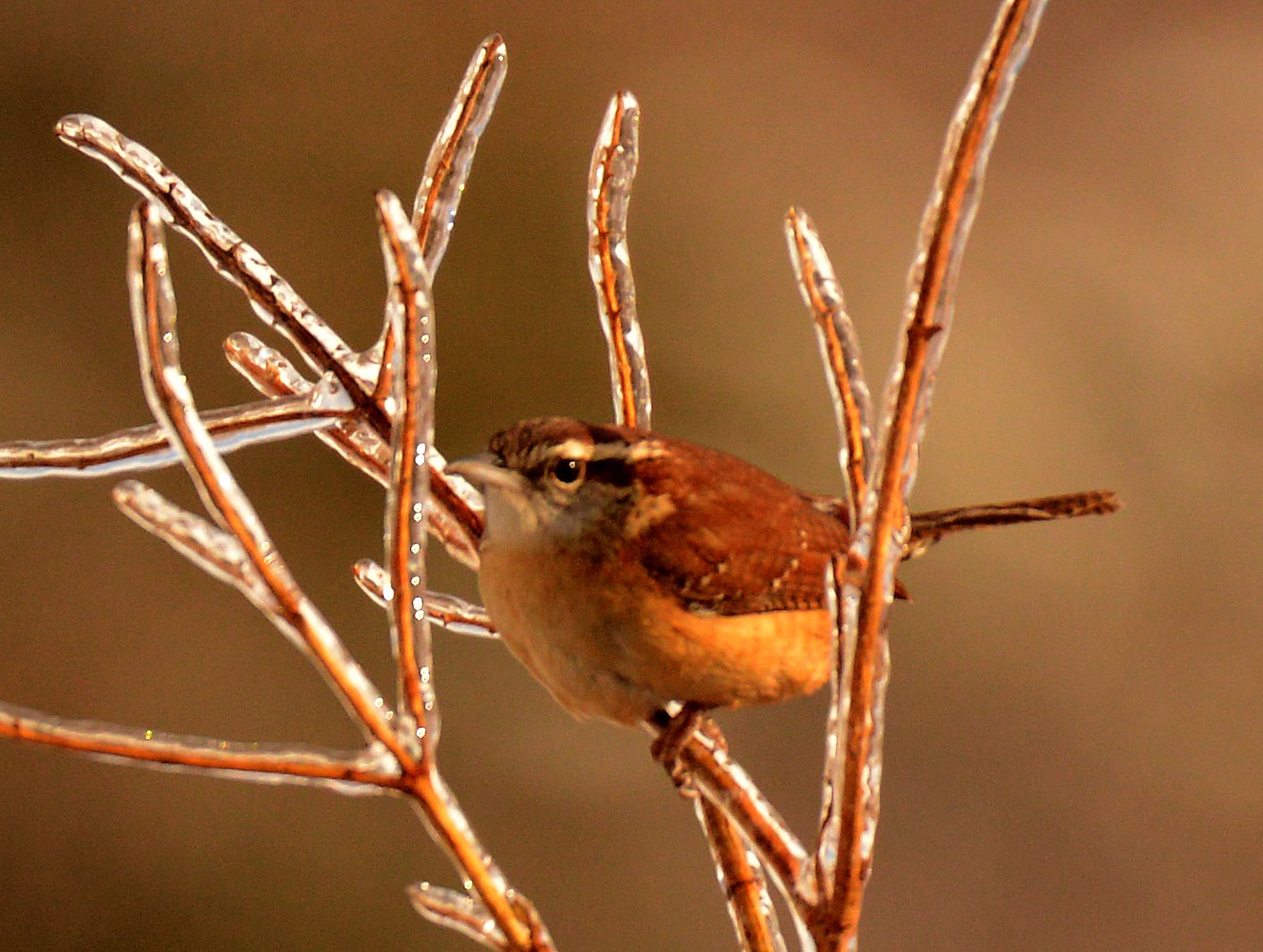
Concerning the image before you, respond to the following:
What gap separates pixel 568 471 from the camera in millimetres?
1106

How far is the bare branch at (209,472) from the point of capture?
0.64 meters

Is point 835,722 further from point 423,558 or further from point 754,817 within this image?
point 423,558

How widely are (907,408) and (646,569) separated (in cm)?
54

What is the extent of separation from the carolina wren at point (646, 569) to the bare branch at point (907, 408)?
0.36 metres

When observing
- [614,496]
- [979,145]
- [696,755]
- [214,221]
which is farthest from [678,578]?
[979,145]

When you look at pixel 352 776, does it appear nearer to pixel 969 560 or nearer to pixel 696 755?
pixel 696 755

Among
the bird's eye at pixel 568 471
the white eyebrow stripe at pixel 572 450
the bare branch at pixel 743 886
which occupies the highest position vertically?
the white eyebrow stripe at pixel 572 450

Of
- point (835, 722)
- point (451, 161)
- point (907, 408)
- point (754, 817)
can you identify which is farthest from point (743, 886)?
point (451, 161)

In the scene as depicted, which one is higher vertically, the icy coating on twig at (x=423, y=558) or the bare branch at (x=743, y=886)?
the icy coating on twig at (x=423, y=558)

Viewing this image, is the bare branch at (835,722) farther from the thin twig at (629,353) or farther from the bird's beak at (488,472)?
the bird's beak at (488,472)

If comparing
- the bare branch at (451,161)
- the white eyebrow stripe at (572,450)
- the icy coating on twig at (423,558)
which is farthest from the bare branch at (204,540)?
the white eyebrow stripe at (572,450)

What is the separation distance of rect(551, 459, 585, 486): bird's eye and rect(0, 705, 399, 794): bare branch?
47cm

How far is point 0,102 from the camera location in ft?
8.02

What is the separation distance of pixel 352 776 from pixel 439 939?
177 centimetres
